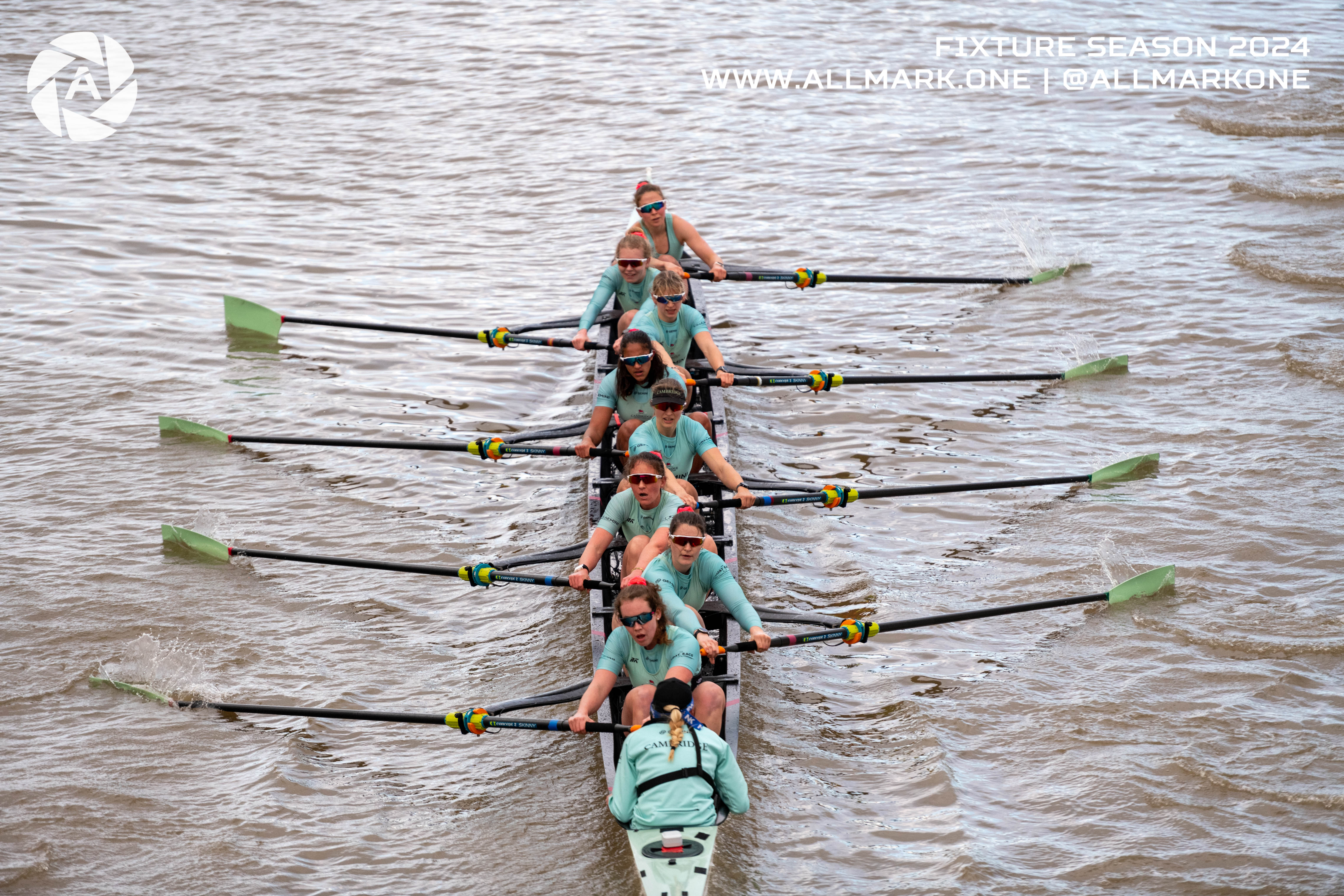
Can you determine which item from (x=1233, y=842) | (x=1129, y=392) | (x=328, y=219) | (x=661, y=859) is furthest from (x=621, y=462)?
(x=328, y=219)

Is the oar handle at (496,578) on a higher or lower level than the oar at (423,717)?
higher

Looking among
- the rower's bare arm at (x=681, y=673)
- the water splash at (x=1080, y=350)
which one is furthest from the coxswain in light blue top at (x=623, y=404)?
the water splash at (x=1080, y=350)

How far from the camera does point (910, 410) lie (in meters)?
11.8

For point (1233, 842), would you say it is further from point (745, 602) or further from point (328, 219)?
point (328, 219)

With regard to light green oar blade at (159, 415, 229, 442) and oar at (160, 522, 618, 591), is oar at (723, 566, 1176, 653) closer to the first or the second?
oar at (160, 522, 618, 591)

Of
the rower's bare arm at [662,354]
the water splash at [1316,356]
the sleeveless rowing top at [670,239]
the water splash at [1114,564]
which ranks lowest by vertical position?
the water splash at [1114,564]

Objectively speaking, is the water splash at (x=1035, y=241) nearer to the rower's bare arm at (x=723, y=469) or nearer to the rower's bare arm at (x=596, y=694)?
the rower's bare arm at (x=723, y=469)

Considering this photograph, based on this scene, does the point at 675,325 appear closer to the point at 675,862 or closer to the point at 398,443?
the point at 398,443

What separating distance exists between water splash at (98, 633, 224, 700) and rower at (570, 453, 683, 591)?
2.64m

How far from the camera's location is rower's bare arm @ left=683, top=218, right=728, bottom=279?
11.4m

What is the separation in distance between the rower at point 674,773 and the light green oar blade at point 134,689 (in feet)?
11.5

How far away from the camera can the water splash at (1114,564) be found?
29.0 feet

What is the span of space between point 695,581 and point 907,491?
2708mm

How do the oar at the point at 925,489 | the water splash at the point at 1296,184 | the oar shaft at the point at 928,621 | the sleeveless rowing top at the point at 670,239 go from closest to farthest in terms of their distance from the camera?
1. the oar shaft at the point at 928,621
2. the oar at the point at 925,489
3. the sleeveless rowing top at the point at 670,239
4. the water splash at the point at 1296,184
